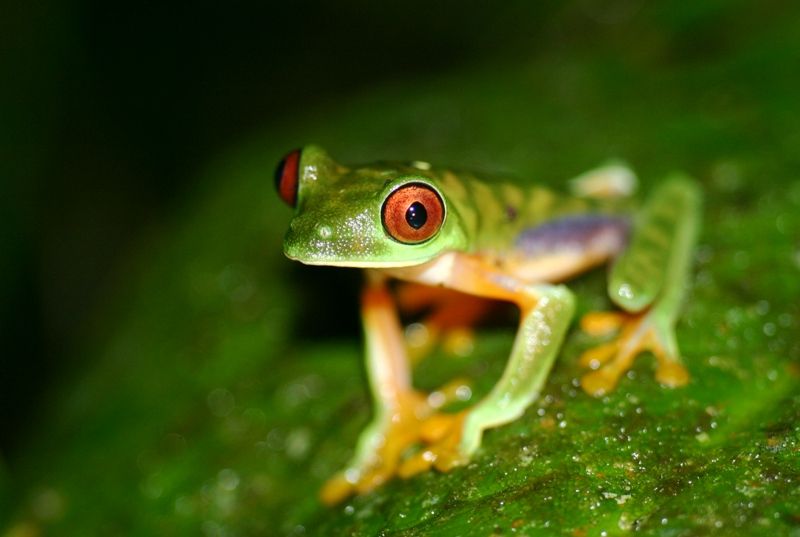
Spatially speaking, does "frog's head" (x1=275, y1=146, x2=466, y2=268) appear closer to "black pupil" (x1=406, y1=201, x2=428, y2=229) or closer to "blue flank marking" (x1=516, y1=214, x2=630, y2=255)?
"black pupil" (x1=406, y1=201, x2=428, y2=229)

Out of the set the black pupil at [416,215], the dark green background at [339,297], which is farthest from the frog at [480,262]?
the dark green background at [339,297]

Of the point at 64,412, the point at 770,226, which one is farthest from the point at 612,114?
the point at 64,412

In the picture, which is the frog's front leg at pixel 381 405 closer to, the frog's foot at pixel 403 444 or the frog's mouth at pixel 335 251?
the frog's foot at pixel 403 444

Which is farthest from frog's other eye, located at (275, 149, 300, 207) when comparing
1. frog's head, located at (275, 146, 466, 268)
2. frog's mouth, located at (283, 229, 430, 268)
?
frog's mouth, located at (283, 229, 430, 268)

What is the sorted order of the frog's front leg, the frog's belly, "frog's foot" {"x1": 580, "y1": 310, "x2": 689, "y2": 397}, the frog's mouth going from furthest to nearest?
1. the frog's belly
2. the frog's front leg
3. "frog's foot" {"x1": 580, "y1": 310, "x2": 689, "y2": 397}
4. the frog's mouth

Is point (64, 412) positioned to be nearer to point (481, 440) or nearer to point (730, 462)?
point (481, 440)

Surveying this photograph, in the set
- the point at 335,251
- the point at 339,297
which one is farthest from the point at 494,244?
the point at 339,297

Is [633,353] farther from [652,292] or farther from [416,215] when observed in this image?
[416,215]
